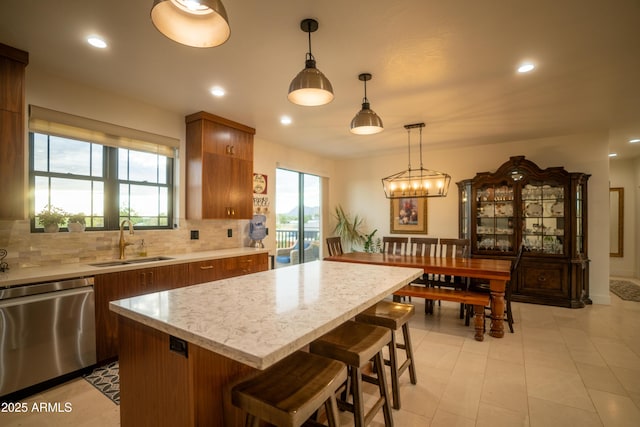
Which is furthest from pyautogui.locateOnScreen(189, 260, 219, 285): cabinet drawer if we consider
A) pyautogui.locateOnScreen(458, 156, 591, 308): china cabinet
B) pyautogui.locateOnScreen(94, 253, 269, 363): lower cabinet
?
pyautogui.locateOnScreen(458, 156, 591, 308): china cabinet

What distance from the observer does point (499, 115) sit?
12.5 ft

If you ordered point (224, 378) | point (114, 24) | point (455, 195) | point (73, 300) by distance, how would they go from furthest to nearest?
point (455, 195) < point (73, 300) < point (114, 24) < point (224, 378)

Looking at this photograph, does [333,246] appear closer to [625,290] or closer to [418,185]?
[418,185]

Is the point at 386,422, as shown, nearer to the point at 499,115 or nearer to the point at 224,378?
the point at 224,378

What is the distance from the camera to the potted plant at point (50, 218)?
2.70m

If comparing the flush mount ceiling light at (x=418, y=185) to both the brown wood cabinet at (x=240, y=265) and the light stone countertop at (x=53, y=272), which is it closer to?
the brown wood cabinet at (x=240, y=265)

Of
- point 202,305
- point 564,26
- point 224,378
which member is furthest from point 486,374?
point 564,26

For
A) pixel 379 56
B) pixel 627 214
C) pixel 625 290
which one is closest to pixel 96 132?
pixel 379 56

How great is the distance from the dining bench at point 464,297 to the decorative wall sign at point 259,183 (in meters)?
2.63

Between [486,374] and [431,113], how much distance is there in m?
2.88

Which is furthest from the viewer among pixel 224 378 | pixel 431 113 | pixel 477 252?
pixel 477 252

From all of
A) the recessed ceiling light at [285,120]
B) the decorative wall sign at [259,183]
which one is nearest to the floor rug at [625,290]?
the recessed ceiling light at [285,120]

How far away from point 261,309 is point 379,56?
216 centimetres

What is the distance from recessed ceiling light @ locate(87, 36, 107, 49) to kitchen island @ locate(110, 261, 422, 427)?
77.2 inches
